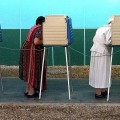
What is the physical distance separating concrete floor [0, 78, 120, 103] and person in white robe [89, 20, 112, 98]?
29 centimetres

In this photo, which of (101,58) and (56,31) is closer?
(56,31)

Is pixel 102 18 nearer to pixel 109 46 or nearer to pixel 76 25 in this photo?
pixel 76 25

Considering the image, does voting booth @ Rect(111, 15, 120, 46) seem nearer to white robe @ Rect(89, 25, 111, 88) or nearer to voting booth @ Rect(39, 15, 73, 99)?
white robe @ Rect(89, 25, 111, 88)

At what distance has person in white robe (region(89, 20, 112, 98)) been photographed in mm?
7078

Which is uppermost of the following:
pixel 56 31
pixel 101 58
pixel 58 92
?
pixel 56 31

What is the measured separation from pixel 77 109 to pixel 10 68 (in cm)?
335

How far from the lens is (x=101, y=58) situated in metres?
7.17

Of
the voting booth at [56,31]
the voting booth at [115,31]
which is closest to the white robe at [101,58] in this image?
the voting booth at [115,31]

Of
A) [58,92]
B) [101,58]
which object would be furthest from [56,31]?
[58,92]

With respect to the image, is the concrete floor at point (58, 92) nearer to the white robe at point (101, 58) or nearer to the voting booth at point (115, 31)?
the white robe at point (101, 58)

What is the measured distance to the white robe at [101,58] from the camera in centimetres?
708

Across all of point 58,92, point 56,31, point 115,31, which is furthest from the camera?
point 58,92

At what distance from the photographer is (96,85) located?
286 inches

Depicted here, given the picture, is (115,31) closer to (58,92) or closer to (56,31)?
(56,31)
